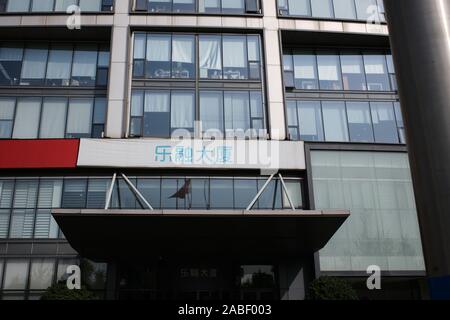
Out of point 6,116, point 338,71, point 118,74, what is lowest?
point 6,116

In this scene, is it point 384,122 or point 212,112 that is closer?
point 212,112

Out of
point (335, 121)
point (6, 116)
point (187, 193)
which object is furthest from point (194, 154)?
point (6, 116)

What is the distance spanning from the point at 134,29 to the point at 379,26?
44.4ft

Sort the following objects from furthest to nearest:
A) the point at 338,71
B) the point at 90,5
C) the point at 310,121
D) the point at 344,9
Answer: the point at 344,9 → the point at 338,71 → the point at 90,5 → the point at 310,121

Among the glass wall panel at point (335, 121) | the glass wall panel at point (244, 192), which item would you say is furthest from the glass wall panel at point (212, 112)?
the glass wall panel at point (335, 121)

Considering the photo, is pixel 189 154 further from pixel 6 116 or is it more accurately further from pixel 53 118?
pixel 6 116

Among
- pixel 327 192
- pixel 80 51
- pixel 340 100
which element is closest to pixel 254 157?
pixel 327 192

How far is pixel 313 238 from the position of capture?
1986cm

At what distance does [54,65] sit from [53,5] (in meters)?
3.29

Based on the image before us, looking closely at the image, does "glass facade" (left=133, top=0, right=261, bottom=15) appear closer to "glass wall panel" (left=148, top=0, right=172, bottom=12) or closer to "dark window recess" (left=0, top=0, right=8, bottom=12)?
"glass wall panel" (left=148, top=0, right=172, bottom=12)

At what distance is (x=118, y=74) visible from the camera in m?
23.8

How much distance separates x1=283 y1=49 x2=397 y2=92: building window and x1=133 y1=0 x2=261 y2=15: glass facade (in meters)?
3.24

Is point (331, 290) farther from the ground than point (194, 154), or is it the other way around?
point (194, 154)

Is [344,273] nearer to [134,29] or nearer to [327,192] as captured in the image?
[327,192]
